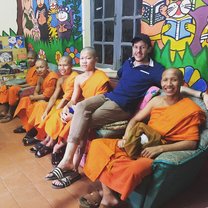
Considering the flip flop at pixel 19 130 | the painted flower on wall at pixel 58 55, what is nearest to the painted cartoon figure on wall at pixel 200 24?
the painted flower on wall at pixel 58 55

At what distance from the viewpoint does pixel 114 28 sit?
3.38 meters

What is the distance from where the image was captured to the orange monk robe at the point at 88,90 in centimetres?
265

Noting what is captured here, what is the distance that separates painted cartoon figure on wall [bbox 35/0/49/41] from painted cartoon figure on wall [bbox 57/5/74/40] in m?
0.43

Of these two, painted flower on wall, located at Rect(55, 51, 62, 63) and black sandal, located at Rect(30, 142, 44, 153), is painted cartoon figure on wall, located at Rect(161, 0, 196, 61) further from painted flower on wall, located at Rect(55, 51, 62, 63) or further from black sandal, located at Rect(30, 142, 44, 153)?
painted flower on wall, located at Rect(55, 51, 62, 63)

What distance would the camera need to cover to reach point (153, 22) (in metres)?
2.51

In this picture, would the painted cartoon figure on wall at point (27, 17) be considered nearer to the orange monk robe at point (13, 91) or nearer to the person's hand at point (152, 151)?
the orange monk robe at point (13, 91)

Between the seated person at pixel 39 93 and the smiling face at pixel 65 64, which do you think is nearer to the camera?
the smiling face at pixel 65 64

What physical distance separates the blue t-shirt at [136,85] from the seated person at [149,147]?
12.8 inches

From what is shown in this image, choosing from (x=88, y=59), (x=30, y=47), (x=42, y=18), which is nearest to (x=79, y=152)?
(x=88, y=59)

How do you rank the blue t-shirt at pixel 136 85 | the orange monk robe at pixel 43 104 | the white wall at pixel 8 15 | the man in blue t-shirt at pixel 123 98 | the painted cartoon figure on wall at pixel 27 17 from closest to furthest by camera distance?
the man in blue t-shirt at pixel 123 98 < the blue t-shirt at pixel 136 85 < the orange monk robe at pixel 43 104 < the painted cartoon figure on wall at pixel 27 17 < the white wall at pixel 8 15

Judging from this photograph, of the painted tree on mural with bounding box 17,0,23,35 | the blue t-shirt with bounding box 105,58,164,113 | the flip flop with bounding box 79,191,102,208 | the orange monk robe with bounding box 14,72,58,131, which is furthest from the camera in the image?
the painted tree on mural with bounding box 17,0,23,35

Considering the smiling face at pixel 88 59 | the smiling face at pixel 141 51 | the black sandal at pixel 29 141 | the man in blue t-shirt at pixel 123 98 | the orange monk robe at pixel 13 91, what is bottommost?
the black sandal at pixel 29 141

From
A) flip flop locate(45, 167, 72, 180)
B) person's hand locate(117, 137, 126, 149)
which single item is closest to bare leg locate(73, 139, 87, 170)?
flip flop locate(45, 167, 72, 180)

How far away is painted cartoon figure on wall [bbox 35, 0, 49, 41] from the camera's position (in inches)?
→ 166
